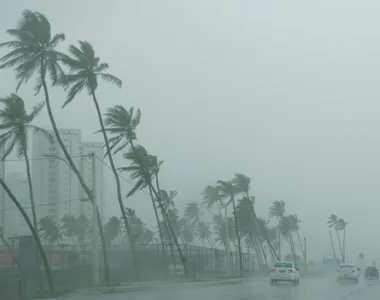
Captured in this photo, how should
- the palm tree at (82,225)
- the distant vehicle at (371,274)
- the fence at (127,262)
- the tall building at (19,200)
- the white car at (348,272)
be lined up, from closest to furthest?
1. the fence at (127,262)
2. the white car at (348,272)
3. the distant vehicle at (371,274)
4. the tall building at (19,200)
5. the palm tree at (82,225)

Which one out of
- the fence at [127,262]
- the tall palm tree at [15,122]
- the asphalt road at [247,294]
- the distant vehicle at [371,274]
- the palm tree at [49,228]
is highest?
the tall palm tree at [15,122]

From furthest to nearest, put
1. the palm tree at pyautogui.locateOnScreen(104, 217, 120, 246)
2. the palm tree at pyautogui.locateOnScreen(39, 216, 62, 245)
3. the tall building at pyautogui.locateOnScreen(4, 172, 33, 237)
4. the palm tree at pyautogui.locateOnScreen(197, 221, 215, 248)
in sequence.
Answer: the palm tree at pyautogui.locateOnScreen(197, 221, 215, 248) → the palm tree at pyautogui.locateOnScreen(104, 217, 120, 246) → the palm tree at pyautogui.locateOnScreen(39, 216, 62, 245) → the tall building at pyautogui.locateOnScreen(4, 172, 33, 237)

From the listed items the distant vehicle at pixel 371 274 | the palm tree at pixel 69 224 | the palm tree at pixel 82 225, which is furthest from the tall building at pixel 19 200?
the distant vehicle at pixel 371 274

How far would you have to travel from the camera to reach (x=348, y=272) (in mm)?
53031

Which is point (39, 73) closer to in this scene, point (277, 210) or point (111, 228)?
point (111, 228)

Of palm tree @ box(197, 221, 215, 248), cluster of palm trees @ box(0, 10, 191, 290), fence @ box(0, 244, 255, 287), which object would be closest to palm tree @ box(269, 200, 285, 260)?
palm tree @ box(197, 221, 215, 248)

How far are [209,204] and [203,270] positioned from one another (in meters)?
25.6

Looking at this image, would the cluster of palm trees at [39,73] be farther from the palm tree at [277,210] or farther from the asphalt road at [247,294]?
the palm tree at [277,210]

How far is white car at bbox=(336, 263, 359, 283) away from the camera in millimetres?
52594

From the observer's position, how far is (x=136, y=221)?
7762 cm

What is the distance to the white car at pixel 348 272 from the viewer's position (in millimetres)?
52594

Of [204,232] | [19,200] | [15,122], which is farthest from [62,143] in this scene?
[204,232]

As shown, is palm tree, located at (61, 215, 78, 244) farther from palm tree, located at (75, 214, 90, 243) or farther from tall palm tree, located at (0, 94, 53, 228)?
tall palm tree, located at (0, 94, 53, 228)

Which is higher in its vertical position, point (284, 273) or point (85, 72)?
point (85, 72)
